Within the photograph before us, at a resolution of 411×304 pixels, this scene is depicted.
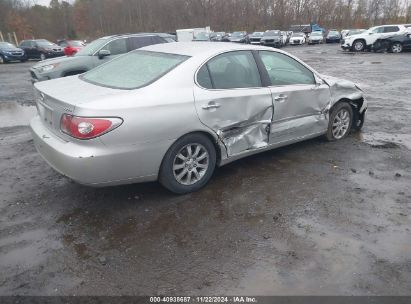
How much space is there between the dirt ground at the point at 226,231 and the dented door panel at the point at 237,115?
47 cm

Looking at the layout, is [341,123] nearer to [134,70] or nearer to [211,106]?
[211,106]

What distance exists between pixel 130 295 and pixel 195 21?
199 feet

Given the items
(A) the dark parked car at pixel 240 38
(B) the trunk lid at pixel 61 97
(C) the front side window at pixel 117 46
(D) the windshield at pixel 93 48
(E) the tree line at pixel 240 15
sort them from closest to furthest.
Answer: (B) the trunk lid at pixel 61 97 → (D) the windshield at pixel 93 48 → (C) the front side window at pixel 117 46 → (A) the dark parked car at pixel 240 38 → (E) the tree line at pixel 240 15

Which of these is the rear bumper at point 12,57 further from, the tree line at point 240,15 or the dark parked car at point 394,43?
the tree line at point 240,15

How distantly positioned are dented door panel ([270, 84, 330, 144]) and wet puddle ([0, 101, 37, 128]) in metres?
5.30

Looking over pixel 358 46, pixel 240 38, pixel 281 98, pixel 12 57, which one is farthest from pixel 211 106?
pixel 240 38

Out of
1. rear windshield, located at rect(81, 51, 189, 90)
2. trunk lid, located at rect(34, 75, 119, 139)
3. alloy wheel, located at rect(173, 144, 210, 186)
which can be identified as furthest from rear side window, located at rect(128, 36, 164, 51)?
alloy wheel, located at rect(173, 144, 210, 186)

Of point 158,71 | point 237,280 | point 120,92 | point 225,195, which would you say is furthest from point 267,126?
point 237,280

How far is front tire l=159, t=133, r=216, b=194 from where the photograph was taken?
371 cm

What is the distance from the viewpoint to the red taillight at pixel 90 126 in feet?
10.5

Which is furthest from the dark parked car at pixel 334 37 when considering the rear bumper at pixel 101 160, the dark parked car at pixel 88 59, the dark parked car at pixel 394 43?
the rear bumper at pixel 101 160

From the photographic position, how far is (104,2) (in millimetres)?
63250

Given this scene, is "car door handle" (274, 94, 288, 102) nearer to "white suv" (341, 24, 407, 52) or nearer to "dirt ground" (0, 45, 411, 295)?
"dirt ground" (0, 45, 411, 295)

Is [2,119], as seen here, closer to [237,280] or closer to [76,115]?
[76,115]
